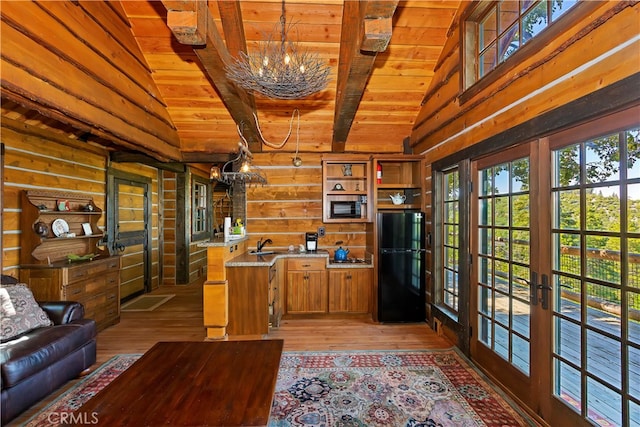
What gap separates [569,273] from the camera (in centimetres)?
184

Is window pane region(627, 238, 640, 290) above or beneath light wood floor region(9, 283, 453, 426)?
above

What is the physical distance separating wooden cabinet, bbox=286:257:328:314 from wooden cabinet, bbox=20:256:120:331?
2.42 meters

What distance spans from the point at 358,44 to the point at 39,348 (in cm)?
346

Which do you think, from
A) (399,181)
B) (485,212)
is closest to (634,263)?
(485,212)

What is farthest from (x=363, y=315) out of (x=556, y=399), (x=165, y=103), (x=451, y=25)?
(x=165, y=103)

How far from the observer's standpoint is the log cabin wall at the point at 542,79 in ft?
4.85

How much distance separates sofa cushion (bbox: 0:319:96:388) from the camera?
199 cm

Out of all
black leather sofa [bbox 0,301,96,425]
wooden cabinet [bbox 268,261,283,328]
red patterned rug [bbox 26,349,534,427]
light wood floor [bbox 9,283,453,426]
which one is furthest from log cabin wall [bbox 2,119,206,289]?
wooden cabinet [bbox 268,261,283,328]

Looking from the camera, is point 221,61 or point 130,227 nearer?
point 221,61

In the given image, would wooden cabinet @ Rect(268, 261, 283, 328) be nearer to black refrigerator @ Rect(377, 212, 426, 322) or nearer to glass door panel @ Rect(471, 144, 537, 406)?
black refrigerator @ Rect(377, 212, 426, 322)

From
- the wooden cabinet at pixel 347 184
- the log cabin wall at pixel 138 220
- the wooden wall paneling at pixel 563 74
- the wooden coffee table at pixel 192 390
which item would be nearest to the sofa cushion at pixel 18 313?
the wooden coffee table at pixel 192 390

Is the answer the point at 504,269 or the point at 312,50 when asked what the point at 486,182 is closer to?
the point at 504,269

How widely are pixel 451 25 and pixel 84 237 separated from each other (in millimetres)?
5337

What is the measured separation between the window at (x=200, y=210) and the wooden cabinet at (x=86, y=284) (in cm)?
289
